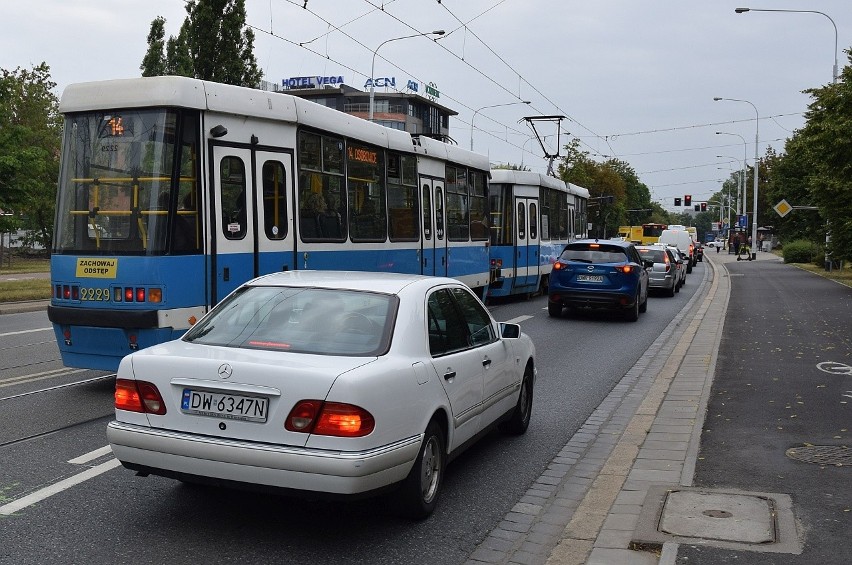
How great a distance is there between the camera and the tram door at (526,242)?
25.1 metres

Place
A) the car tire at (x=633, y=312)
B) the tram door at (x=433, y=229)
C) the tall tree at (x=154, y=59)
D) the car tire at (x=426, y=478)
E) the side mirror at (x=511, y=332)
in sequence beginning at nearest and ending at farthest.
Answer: the car tire at (x=426, y=478)
the side mirror at (x=511, y=332)
the tram door at (x=433, y=229)
the car tire at (x=633, y=312)
the tall tree at (x=154, y=59)

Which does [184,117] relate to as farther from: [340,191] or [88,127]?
[340,191]

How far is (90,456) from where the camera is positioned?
22.7 feet

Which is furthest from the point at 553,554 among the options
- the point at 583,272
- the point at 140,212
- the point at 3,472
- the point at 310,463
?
the point at 583,272

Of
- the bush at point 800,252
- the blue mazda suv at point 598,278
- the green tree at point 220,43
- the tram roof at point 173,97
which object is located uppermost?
the green tree at point 220,43

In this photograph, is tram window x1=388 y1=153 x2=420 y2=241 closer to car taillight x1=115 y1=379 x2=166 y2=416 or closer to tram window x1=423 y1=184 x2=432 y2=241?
tram window x1=423 y1=184 x2=432 y2=241

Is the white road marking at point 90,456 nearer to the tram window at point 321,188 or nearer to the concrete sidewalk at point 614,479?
the concrete sidewalk at point 614,479

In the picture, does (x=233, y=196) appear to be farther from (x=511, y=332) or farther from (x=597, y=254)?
(x=597, y=254)

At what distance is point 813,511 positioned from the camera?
5.80m

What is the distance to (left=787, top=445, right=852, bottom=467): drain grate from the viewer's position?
23.3ft

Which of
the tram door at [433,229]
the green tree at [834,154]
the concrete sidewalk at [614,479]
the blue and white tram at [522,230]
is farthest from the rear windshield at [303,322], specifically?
the green tree at [834,154]

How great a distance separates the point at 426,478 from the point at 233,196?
5.39 metres

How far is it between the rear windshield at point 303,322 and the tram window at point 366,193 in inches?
280

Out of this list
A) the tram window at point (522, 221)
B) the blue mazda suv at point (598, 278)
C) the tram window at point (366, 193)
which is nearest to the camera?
the tram window at point (366, 193)
